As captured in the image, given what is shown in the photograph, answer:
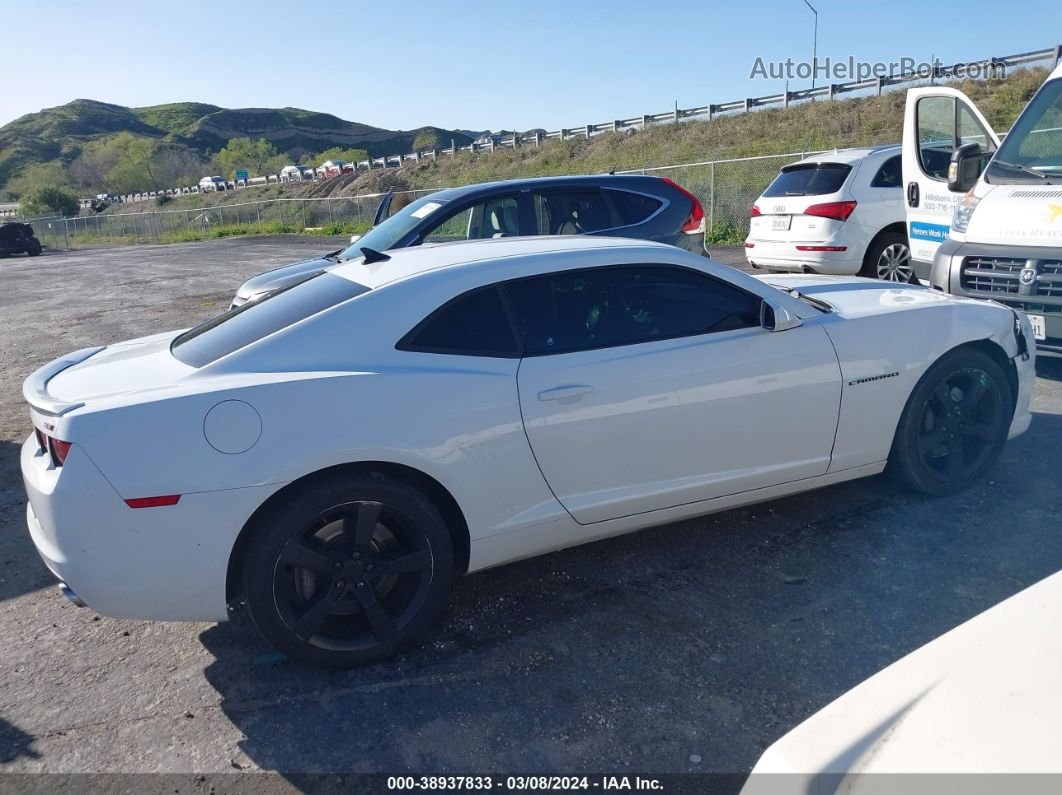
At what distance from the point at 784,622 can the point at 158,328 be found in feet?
33.6

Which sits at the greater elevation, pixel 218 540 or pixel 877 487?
pixel 218 540

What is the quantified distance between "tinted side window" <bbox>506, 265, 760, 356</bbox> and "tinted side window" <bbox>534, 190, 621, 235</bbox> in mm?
3651

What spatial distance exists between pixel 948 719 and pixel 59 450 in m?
2.90

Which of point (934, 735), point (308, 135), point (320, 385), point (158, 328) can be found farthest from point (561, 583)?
point (308, 135)

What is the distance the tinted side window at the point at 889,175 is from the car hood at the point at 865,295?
540 cm

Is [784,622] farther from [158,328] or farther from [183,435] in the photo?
[158,328]

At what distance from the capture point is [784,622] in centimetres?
338

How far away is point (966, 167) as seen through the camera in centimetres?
676

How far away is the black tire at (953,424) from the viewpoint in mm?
4246

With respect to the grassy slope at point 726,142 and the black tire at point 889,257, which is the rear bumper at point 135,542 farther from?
the grassy slope at point 726,142

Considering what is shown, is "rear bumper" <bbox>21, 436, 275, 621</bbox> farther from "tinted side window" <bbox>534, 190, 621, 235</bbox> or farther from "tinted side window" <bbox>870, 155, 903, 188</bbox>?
"tinted side window" <bbox>870, 155, 903, 188</bbox>

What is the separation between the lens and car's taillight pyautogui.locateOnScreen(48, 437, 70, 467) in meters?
2.93

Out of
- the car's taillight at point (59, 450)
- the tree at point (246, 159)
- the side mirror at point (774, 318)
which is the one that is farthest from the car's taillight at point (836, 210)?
the tree at point (246, 159)

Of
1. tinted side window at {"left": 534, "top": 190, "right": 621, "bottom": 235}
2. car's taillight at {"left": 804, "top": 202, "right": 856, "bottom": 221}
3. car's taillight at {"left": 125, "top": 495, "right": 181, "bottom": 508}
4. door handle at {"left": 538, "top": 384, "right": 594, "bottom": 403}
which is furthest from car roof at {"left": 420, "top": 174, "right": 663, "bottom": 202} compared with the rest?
car's taillight at {"left": 125, "top": 495, "right": 181, "bottom": 508}
